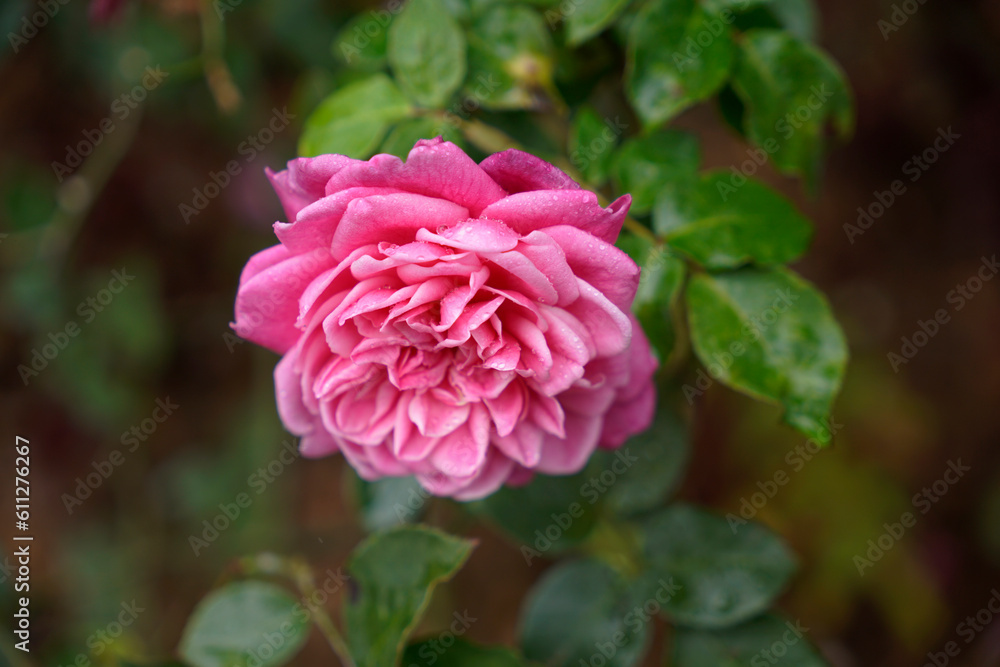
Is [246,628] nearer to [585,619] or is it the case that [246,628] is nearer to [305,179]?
[585,619]

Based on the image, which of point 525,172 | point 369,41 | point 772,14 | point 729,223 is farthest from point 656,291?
point 369,41

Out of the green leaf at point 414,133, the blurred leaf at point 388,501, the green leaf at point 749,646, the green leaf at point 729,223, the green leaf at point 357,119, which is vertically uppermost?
the green leaf at point 357,119

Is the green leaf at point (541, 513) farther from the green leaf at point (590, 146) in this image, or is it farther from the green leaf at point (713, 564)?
the green leaf at point (590, 146)

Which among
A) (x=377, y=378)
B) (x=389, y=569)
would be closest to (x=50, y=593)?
(x=389, y=569)

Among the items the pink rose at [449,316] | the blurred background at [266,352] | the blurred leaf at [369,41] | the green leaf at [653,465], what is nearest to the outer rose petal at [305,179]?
the pink rose at [449,316]

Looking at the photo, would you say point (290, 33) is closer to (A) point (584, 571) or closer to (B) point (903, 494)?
(A) point (584, 571)

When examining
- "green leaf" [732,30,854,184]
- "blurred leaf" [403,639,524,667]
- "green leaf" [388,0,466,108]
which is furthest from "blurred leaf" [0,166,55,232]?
"green leaf" [732,30,854,184]

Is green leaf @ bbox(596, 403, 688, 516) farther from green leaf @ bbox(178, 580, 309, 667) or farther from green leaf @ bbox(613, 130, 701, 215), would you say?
green leaf @ bbox(178, 580, 309, 667)
